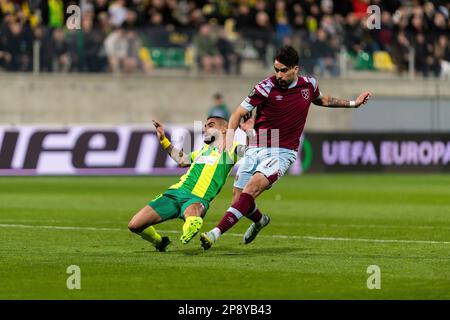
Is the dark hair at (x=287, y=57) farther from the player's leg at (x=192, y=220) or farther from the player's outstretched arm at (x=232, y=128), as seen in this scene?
the player's leg at (x=192, y=220)

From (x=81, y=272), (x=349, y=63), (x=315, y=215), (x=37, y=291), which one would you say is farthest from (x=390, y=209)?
(x=349, y=63)

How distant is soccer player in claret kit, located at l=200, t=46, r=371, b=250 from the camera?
1362cm

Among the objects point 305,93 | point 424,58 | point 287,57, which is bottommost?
point 424,58

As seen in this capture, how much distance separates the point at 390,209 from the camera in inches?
850

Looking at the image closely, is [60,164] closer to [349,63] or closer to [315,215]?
[349,63]

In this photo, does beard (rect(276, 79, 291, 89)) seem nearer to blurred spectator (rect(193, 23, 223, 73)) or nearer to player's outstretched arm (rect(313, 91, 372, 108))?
player's outstretched arm (rect(313, 91, 372, 108))

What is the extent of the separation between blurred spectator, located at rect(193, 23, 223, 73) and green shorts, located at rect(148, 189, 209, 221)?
19697 mm

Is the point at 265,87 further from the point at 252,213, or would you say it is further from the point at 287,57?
the point at 252,213

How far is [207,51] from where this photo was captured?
1342 inches

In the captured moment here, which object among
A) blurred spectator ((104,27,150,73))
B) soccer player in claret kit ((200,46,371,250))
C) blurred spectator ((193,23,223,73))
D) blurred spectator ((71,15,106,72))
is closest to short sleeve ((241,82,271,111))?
soccer player in claret kit ((200,46,371,250))

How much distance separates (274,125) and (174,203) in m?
1.44

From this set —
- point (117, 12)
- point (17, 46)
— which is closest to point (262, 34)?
point (117, 12)

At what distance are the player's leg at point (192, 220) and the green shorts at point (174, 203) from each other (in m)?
0.08
